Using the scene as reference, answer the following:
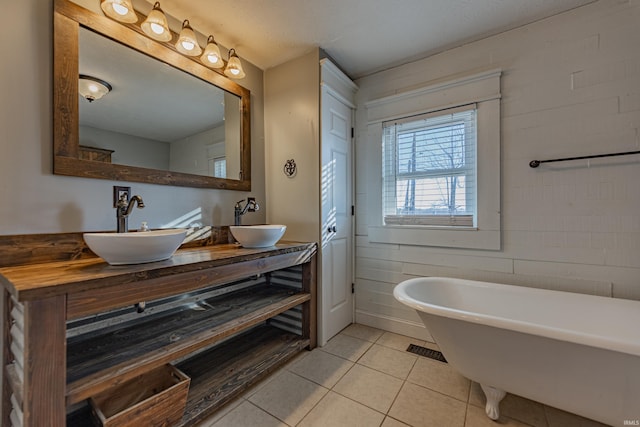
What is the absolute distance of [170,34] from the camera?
1630 mm

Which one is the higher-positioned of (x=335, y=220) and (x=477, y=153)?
(x=477, y=153)

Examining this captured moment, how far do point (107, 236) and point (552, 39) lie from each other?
9.61ft

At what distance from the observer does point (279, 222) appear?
2.37m

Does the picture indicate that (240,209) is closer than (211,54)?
No

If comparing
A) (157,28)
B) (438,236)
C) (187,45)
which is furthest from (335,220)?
(157,28)

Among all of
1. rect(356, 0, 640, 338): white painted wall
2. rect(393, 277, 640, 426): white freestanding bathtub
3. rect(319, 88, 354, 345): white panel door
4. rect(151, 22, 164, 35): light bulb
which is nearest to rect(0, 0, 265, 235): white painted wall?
rect(151, 22, 164, 35): light bulb

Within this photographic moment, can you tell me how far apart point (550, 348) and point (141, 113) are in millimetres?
2553

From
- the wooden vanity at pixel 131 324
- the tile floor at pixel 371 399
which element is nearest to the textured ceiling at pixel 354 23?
the wooden vanity at pixel 131 324

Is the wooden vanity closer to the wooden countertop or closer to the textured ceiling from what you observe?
the wooden countertop

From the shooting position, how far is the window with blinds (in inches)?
83.2

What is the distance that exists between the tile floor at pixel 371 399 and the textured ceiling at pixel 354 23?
248cm

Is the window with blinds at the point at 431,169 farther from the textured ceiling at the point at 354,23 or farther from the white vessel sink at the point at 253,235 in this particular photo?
the white vessel sink at the point at 253,235

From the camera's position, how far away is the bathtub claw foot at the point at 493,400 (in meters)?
1.39

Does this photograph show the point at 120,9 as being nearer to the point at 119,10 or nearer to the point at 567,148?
the point at 119,10
